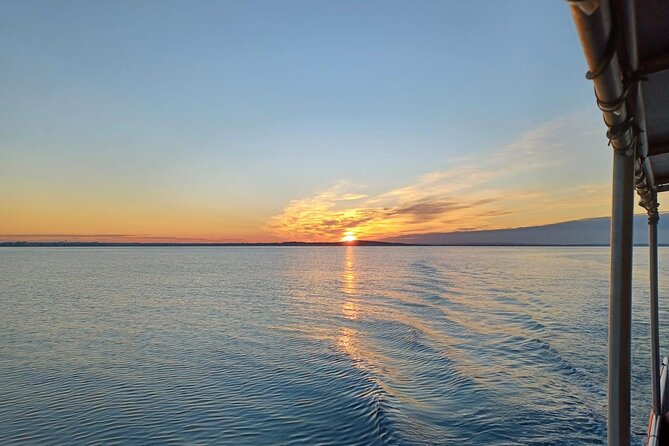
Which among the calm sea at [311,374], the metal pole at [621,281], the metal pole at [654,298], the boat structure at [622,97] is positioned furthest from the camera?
the calm sea at [311,374]

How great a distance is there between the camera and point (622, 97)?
2354 millimetres

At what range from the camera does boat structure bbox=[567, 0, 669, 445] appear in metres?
1.93

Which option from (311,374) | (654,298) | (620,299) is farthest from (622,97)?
(311,374)

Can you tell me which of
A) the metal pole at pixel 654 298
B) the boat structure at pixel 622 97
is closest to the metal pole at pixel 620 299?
the boat structure at pixel 622 97

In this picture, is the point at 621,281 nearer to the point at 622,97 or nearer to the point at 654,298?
the point at 622,97

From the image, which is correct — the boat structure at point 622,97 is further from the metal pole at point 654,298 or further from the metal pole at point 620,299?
the metal pole at point 654,298

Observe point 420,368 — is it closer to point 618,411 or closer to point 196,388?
point 196,388

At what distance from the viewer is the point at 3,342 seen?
2123 centimetres

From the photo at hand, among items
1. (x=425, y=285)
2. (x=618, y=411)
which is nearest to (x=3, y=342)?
(x=618, y=411)

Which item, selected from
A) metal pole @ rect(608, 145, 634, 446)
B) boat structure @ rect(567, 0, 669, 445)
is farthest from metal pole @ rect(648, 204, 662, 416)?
metal pole @ rect(608, 145, 634, 446)

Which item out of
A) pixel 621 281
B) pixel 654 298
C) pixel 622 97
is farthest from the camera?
pixel 654 298

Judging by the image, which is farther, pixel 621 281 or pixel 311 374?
pixel 311 374

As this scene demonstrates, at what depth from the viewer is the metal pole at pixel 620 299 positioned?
9.42ft

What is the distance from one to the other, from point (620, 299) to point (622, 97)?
50.9 inches
